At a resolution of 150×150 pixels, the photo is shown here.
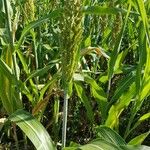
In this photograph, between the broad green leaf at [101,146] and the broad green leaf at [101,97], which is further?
the broad green leaf at [101,97]

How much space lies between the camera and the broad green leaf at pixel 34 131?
1.17 metres

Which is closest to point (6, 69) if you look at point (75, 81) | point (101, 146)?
point (75, 81)

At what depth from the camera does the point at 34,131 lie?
3.91 ft

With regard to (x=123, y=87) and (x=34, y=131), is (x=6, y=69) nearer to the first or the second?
(x=34, y=131)

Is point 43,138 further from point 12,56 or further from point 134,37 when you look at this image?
point 134,37

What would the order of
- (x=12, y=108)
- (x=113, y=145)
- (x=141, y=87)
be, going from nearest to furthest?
(x=113, y=145) → (x=141, y=87) → (x=12, y=108)

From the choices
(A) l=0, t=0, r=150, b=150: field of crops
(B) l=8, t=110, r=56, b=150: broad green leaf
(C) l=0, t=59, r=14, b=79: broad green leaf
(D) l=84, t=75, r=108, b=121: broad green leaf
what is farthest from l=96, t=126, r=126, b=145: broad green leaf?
(C) l=0, t=59, r=14, b=79: broad green leaf

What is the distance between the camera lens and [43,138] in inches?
47.0

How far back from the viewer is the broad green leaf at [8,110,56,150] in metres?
1.17

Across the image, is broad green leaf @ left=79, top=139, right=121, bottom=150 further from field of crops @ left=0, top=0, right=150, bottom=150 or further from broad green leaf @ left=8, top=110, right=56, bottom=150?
broad green leaf @ left=8, top=110, right=56, bottom=150

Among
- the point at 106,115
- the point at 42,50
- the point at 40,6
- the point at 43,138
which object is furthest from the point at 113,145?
the point at 40,6


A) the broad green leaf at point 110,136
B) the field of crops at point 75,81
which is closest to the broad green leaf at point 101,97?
the field of crops at point 75,81

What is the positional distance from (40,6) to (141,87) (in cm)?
167

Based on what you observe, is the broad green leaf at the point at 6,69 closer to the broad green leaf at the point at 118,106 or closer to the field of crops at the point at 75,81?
the field of crops at the point at 75,81
